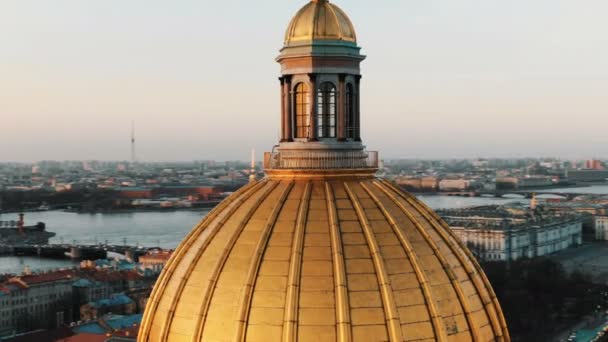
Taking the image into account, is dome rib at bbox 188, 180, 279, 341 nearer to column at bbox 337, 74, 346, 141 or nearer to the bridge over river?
column at bbox 337, 74, 346, 141

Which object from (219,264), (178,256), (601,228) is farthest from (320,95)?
(601,228)

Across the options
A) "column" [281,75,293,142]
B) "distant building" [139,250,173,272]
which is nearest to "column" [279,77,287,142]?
"column" [281,75,293,142]

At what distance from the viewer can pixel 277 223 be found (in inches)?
406

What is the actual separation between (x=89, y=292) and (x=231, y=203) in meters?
54.9

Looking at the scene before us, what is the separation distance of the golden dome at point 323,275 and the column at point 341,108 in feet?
1.97

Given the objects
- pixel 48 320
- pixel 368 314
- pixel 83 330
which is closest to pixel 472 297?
pixel 368 314

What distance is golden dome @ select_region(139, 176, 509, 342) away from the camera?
372 inches

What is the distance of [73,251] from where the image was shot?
9794cm

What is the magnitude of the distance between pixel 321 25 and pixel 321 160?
5.74 feet

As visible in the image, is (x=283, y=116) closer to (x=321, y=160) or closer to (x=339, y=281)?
(x=321, y=160)

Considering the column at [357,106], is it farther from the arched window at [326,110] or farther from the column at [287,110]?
the column at [287,110]

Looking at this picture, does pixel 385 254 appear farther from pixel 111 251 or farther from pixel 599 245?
pixel 599 245

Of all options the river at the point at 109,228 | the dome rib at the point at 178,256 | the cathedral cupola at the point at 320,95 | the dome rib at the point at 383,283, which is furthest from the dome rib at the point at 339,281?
the river at the point at 109,228

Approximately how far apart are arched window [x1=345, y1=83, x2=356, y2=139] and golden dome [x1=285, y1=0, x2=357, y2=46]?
67 cm
